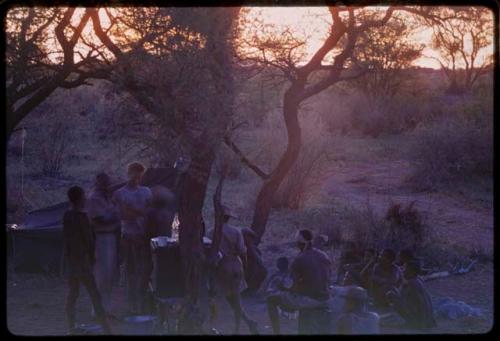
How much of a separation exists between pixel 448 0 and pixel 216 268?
5585mm

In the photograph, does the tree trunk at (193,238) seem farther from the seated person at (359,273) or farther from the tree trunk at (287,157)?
the tree trunk at (287,157)

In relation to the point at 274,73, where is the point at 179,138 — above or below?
below

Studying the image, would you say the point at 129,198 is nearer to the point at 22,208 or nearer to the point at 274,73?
the point at 274,73

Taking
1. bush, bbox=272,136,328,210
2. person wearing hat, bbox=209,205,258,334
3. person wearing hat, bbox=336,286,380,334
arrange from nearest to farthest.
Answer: person wearing hat, bbox=336,286,380,334 → person wearing hat, bbox=209,205,258,334 → bush, bbox=272,136,328,210

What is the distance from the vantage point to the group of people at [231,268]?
7770 millimetres

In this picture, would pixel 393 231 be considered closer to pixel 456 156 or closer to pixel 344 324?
pixel 344 324

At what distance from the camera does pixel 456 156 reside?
23188 mm

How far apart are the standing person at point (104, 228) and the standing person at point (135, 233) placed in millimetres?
121

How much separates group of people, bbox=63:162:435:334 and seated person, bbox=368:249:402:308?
1 centimetres

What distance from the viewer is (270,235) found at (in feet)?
51.1

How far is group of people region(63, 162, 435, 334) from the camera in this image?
25.5ft

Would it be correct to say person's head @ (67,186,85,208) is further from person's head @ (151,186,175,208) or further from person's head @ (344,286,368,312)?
person's head @ (344,286,368,312)

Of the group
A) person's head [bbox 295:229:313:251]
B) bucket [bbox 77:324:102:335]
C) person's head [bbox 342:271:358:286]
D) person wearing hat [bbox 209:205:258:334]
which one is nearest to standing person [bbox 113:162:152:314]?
bucket [bbox 77:324:102:335]
